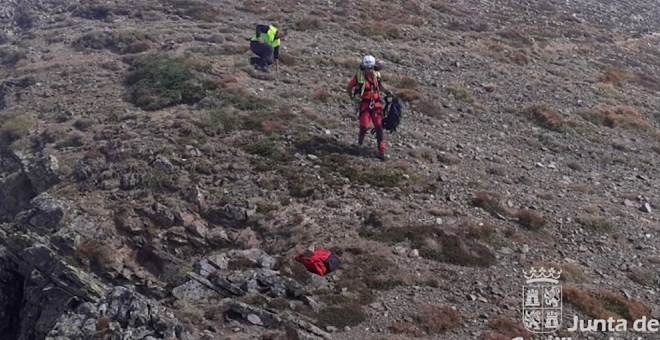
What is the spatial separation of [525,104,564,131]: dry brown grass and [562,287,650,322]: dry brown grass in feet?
43.6

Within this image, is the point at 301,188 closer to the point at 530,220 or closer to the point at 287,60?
the point at 530,220

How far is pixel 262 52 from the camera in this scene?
95.1 feet

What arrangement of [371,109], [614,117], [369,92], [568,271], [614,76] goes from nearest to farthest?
[568,271], [369,92], [371,109], [614,117], [614,76]

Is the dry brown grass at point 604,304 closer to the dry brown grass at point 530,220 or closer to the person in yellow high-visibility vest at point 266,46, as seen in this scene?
the dry brown grass at point 530,220

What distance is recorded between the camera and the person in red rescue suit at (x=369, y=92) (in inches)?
815

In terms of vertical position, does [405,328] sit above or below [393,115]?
below

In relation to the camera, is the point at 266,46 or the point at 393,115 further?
the point at 266,46

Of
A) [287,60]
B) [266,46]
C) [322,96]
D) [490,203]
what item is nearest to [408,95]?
[322,96]

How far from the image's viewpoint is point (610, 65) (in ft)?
126

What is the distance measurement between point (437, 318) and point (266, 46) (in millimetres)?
18220

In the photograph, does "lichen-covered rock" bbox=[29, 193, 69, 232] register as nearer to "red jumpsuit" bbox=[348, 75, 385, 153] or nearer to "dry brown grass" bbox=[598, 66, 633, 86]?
"red jumpsuit" bbox=[348, 75, 385, 153]

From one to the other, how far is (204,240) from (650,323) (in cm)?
1115

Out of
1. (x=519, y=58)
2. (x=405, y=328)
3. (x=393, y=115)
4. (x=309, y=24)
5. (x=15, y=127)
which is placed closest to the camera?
(x=405, y=328)

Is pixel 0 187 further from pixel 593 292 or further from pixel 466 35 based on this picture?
pixel 466 35
